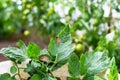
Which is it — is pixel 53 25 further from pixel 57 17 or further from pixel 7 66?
pixel 7 66

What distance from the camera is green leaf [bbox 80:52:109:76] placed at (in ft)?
2.42

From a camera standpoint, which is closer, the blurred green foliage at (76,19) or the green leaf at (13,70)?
the green leaf at (13,70)

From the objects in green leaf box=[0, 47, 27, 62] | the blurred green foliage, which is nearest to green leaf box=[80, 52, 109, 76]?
green leaf box=[0, 47, 27, 62]

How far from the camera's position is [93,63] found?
2.43ft

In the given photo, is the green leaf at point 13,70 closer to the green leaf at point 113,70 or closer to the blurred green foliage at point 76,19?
the green leaf at point 113,70

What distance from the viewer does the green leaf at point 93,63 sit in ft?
2.42

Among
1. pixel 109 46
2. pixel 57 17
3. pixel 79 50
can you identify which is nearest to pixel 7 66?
pixel 109 46

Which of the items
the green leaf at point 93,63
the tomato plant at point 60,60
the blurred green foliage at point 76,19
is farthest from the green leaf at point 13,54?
the blurred green foliage at point 76,19

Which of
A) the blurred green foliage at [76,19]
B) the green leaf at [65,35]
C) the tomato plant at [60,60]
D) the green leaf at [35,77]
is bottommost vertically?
the green leaf at [35,77]

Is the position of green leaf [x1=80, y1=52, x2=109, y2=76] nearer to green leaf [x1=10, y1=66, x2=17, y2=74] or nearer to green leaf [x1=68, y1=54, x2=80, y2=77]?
green leaf [x1=68, y1=54, x2=80, y2=77]

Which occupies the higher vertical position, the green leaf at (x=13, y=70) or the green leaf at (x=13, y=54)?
the green leaf at (x=13, y=54)

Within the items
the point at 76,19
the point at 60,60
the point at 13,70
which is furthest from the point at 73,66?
the point at 76,19

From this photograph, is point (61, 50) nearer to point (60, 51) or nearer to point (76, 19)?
point (60, 51)

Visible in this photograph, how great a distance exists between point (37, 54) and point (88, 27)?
0.73 meters
